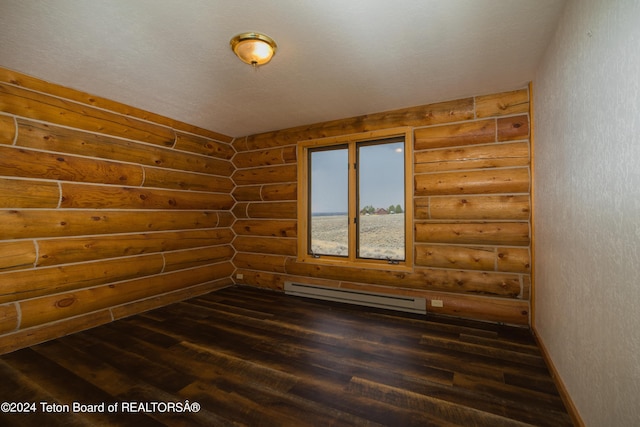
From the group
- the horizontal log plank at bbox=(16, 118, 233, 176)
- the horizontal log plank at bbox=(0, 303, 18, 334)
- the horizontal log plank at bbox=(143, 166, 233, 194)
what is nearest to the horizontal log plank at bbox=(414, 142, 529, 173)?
the horizontal log plank at bbox=(143, 166, 233, 194)

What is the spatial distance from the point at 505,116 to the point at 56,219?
4.81m

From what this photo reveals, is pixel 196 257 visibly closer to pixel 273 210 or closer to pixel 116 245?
pixel 116 245

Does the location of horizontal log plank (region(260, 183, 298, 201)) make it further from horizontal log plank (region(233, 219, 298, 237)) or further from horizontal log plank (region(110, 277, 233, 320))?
horizontal log plank (region(110, 277, 233, 320))

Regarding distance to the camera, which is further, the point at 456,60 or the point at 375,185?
the point at 375,185

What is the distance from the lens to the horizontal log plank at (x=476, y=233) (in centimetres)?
291

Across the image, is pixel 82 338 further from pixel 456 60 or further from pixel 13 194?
pixel 456 60

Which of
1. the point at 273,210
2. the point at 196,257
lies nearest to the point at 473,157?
the point at 273,210

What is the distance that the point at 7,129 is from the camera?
96.9 inches

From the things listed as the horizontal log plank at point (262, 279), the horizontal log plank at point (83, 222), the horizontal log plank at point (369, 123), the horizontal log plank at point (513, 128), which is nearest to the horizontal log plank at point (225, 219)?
the horizontal log plank at point (83, 222)

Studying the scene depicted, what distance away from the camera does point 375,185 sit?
12.7ft

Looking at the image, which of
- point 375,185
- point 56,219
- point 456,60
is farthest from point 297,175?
point 56,219

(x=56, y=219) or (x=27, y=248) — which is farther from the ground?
(x=56, y=219)

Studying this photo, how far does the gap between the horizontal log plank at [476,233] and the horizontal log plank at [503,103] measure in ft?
3.99

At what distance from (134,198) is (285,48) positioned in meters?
2.61
